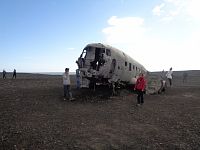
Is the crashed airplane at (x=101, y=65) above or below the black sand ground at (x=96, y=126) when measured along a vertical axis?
above

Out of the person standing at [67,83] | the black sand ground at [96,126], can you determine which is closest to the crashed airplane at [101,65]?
the person standing at [67,83]

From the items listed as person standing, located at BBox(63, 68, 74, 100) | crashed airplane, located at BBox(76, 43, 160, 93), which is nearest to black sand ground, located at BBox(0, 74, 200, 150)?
person standing, located at BBox(63, 68, 74, 100)

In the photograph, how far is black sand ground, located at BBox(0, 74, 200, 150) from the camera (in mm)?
8469

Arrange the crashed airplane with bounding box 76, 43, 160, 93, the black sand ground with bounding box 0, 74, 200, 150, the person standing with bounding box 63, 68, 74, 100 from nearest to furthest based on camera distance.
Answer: the black sand ground with bounding box 0, 74, 200, 150
the person standing with bounding box 63, 68, 74, 100
the crashed airplane with bounding box 76, 43, 160, 93

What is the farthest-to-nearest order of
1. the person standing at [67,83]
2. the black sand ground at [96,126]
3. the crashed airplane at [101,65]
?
the crashed airplane at [101,65] < the person standing at [67,83] < the black sand ground at [96,126]

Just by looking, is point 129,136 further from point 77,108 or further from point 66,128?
point 77,108

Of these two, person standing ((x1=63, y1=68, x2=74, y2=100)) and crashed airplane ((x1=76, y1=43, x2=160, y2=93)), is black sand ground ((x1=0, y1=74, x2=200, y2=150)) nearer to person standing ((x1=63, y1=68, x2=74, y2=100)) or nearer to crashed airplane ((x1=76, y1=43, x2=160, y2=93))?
person standing ((x1=63, y1=68, x2=74, y2=100))

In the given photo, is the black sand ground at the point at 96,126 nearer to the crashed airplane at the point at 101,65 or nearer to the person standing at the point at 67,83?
the person standing at the point at 67,83

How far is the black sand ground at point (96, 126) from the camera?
847 cm

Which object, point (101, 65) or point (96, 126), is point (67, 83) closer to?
point (101, 65)

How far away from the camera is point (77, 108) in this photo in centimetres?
1413

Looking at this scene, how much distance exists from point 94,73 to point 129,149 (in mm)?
9970

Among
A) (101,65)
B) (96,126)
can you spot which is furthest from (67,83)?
(96,126)

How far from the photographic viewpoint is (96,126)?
10.5 meters
